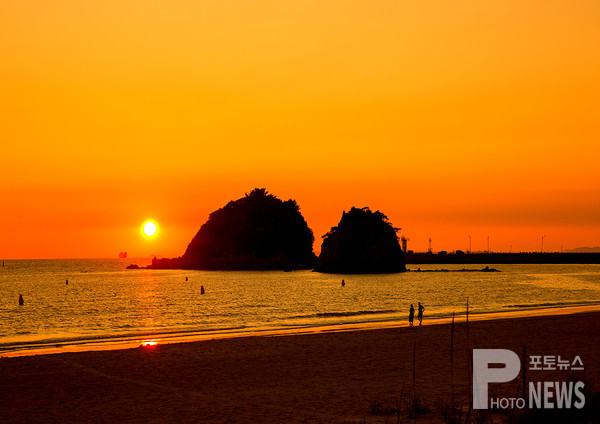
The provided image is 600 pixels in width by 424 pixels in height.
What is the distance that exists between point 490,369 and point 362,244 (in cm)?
16373

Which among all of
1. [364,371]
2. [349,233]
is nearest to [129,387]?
[364,371]

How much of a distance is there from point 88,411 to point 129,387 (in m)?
3.52

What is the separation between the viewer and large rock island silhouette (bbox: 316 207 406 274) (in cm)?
18388

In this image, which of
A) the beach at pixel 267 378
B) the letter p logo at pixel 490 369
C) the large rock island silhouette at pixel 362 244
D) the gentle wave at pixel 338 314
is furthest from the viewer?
the large rock island silhouette at pixel 362 244

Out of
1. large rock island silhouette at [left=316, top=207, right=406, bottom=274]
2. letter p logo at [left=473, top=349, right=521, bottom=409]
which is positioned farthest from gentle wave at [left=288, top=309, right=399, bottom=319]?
large rock island silhouette at [left=316, top=207, right=406, bottom=274]

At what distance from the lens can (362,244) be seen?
185000 mm

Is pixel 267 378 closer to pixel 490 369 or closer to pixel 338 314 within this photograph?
pixel 490 369

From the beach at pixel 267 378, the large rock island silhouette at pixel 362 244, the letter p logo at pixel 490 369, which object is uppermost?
the large rock island silhouette at pixel 362 244
